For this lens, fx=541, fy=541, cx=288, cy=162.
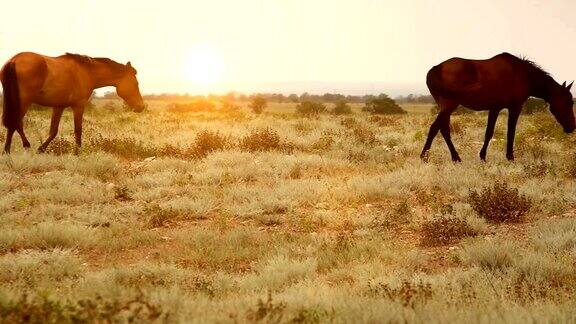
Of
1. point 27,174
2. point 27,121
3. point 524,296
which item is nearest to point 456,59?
point 524,296

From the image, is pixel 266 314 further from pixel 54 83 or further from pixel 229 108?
pixel 229 108

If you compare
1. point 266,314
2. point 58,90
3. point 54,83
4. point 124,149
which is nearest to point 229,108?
point 124,149

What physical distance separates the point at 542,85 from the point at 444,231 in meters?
7.86

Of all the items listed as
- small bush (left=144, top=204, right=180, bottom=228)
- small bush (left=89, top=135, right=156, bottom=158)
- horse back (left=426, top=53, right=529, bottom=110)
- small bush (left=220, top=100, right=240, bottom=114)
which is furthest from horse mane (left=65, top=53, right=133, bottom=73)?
small bush (left=220, top=100, right=240, bottom=114)

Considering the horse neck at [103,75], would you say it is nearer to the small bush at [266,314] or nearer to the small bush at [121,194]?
the small bush at [121,194]

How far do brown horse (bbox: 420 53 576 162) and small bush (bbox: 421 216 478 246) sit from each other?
5.80 metres

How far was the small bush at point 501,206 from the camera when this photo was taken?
26.0 ft

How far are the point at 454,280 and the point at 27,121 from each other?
784 inches

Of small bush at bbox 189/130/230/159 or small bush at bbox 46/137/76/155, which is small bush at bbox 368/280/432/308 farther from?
small bush at bbox 46/137/76/155

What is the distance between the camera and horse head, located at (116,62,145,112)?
15383 mm

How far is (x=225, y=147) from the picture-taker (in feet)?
50.1

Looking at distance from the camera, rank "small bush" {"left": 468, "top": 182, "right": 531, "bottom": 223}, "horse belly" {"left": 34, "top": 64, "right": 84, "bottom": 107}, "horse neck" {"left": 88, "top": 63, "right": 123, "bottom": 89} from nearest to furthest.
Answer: "small bush" {"left": 468, "top": 182, "right": 531, "bottom": 223}, "horse belly" {"left": 34, "top": 64, "right": 84, "bottom": 107}, "horse neck" {"left": 88, "top": 63, "right": 123, "bottom": 89}

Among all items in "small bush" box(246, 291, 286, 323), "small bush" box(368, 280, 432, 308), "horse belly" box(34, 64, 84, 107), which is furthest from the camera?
"horse belly" box(34, 64, 84, 107)

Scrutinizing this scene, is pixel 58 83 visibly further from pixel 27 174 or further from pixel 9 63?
pixel 27 174
